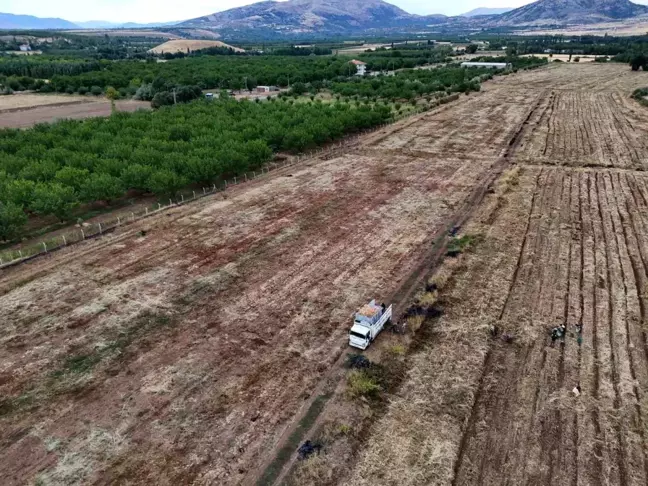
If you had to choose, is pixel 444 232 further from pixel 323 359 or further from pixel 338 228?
pixel 323 359

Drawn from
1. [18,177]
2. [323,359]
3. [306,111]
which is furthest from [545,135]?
[18,177]

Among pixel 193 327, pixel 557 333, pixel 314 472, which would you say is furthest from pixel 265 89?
pixel 314 472

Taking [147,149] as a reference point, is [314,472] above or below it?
below

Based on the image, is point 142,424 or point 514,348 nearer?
point 142,424

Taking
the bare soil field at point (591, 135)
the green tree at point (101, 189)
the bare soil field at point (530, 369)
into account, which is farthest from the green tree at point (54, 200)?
the bare soil field at point (591, 135)

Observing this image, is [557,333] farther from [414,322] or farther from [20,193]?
[20,193]

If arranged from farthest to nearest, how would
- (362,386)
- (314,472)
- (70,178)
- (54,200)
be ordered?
(70,178), (54,200), (362,386), (314,472)

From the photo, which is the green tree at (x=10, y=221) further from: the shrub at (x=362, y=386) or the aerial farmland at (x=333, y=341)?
the shrub at (x=362, y=386)
